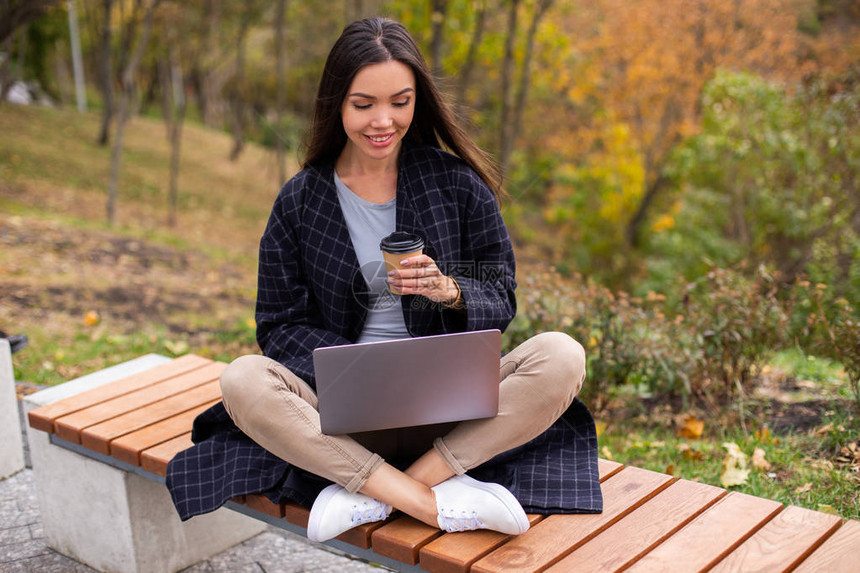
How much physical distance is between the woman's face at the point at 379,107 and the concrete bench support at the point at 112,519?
1.42 metres

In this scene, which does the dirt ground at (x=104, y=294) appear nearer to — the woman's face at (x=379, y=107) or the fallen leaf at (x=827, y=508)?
the woman's face at (x=379, y=107)

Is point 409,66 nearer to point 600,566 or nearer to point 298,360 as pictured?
point 298,360

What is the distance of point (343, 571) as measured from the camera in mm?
2975

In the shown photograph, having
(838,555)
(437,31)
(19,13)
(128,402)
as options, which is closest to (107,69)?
(19,13)

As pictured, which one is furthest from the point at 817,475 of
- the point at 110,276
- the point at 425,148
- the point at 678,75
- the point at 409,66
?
the point at 678,75

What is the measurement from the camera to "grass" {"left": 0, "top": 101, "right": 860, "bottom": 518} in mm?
3252

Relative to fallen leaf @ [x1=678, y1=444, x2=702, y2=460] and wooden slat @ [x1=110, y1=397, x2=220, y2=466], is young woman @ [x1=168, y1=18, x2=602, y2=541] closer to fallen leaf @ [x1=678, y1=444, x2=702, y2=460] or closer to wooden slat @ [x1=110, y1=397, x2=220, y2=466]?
wooden slat @ [x1=110, y1=397, x2=220, y2=466]

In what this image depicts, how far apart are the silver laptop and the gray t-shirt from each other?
471mm

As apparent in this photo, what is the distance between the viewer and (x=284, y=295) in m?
2.59

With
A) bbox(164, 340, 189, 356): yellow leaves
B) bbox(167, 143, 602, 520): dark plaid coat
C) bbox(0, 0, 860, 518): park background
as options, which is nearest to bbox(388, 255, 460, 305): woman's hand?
bbox(167, 143, 602, 520): dark plaid coat

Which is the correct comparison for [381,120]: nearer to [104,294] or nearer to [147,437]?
[147,437]

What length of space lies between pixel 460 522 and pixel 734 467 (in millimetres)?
1561

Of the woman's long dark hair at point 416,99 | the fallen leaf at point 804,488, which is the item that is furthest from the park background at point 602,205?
the woman's long dark hair at point 416,99

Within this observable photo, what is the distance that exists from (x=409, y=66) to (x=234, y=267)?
23.2ft
